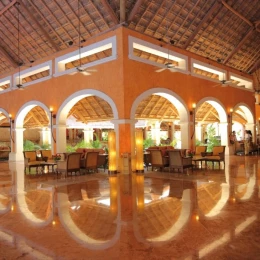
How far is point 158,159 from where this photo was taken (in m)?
10.7

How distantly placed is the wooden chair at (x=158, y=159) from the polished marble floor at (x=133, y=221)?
2.51 m

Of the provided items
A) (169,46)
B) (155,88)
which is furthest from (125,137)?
(169,46)

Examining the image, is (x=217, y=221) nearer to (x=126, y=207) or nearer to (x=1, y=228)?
(x=126, y=207)

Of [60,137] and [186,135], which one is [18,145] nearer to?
[60,137]

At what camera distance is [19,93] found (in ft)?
50.8

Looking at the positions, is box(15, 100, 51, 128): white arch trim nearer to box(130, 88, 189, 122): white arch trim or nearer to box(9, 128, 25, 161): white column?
box(9, 128, 25, 161): white column

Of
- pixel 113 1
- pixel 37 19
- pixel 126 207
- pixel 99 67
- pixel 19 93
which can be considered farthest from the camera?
pixel 19 93

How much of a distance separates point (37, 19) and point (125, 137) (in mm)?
6734

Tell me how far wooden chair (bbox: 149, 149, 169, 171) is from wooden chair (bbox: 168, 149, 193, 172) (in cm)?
28

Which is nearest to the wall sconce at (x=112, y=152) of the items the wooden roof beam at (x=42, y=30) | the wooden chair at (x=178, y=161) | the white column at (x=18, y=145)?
the wooden chair at (x=178, y=161)

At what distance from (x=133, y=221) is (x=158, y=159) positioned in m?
6.23

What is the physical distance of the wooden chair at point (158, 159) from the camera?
34.7 feet

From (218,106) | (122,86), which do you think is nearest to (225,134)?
(218,106)

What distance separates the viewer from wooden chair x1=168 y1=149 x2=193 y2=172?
1012cm
